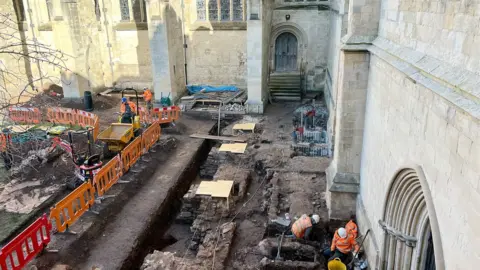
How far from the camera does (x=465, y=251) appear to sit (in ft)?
12.9

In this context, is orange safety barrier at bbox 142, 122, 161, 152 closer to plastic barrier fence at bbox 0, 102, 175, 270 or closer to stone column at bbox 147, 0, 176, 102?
plastic barrier fence at bbox 0, 102, 175, 270

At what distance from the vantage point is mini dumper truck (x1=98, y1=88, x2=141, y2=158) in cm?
1367

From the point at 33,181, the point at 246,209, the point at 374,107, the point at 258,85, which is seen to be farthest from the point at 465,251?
the point at 258,85

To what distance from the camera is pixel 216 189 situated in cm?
1095

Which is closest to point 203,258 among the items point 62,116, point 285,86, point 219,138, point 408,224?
point 408,224

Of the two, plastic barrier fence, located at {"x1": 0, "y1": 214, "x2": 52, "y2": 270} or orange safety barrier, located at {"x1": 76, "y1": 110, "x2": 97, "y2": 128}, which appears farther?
orange safety barrier, located at {"x1": 76, "y1": 110, "x2": 97, "y2": 128}

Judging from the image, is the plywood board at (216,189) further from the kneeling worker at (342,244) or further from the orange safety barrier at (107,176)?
the kneeling worker at (342,244)

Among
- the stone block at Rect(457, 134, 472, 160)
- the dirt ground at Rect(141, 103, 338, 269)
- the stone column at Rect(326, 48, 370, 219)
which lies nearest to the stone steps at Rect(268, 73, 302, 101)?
the dirt ground at Rect(141, 103, 338, 269)

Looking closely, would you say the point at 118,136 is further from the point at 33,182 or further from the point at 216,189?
the point at 216,189

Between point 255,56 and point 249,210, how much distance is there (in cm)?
939

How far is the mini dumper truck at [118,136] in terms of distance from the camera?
13672mm

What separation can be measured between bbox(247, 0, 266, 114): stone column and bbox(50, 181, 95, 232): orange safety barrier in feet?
32.0

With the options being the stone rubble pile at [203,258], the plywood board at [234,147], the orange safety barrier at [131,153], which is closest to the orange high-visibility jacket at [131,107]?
the orange safety barrier at [131,153]

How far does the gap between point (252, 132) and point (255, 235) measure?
7029 mm
